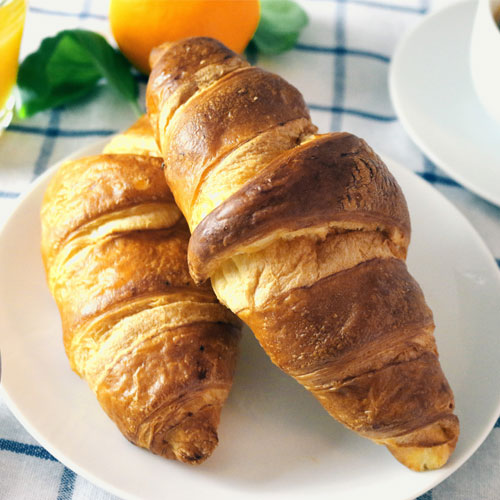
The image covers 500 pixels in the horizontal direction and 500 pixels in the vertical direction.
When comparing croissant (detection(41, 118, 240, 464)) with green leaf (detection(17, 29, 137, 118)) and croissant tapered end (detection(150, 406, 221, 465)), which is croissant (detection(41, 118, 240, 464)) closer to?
croissant tapered end (detection(150, 406, 221, 465))

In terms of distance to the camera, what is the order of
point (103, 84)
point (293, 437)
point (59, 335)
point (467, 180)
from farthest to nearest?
point (103, 84) → point (467, 180) → point (59, 335) → point (293, 437)

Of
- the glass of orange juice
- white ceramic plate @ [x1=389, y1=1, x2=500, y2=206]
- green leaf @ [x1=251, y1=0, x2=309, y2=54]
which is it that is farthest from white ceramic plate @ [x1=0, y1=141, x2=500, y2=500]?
green leaf @ [x1=251, y1=0, x2=309, y2=54]

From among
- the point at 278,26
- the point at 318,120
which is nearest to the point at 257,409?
the point at 318,120

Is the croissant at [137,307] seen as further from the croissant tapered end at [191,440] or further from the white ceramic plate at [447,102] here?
the white ceramic plate at [447,102]

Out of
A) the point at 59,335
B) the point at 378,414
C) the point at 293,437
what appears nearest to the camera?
the point at 378,414

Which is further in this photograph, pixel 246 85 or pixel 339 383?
pixel 246 85

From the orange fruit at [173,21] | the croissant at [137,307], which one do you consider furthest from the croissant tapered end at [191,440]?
the orange fruit at [173,21]

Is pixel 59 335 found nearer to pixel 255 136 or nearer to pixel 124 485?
pixel 124 485

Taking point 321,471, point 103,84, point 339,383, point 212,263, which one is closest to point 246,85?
point 212,263

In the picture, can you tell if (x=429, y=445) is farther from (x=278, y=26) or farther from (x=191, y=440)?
(x=278, y=26)
